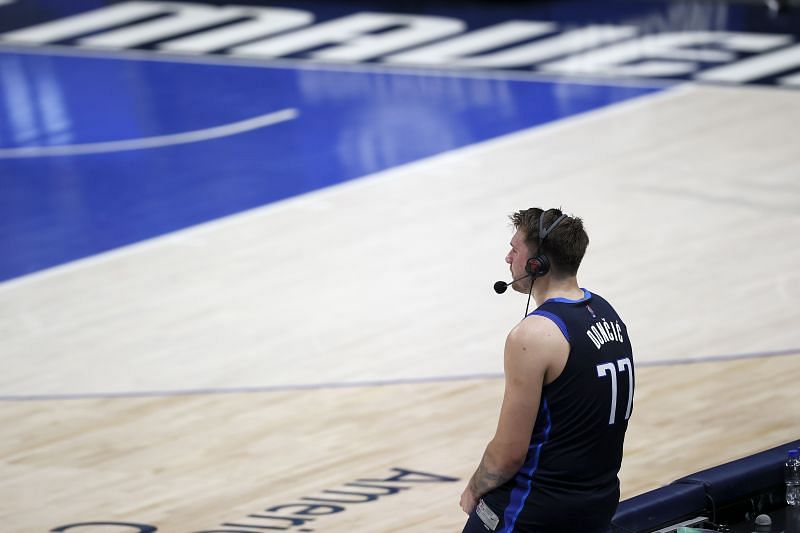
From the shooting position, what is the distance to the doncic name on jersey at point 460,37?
1393 cm

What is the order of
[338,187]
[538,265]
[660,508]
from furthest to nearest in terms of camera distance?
1. [338,187]
2. [660,508]
3. [538,265]

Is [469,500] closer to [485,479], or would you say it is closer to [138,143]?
[485,479]

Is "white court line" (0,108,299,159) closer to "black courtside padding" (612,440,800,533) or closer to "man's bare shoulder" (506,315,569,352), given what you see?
"black courtside padding" (612,440,800,533)

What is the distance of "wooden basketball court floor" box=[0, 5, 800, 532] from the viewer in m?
6.31

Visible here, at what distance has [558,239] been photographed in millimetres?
3766

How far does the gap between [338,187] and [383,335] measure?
305 centimetres

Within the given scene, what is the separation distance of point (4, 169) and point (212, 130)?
1.87 m

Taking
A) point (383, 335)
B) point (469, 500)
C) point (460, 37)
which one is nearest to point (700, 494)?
point (469, 500)

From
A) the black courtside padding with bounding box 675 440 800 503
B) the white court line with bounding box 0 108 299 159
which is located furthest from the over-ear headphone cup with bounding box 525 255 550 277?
the white court line with bounding box 0 108 299 159

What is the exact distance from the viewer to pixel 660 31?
15.2 meters

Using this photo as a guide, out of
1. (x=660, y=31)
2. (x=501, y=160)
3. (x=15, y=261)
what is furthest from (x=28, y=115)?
(x=660, y=31)

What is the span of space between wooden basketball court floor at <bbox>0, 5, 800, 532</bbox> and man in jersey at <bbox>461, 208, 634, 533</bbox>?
202cm

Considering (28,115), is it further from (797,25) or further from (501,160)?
(797,25)

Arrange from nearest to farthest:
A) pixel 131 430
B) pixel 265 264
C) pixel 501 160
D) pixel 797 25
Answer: pixel 131 430
pixel 265 264
pixel 501 160
pixel 797 25
